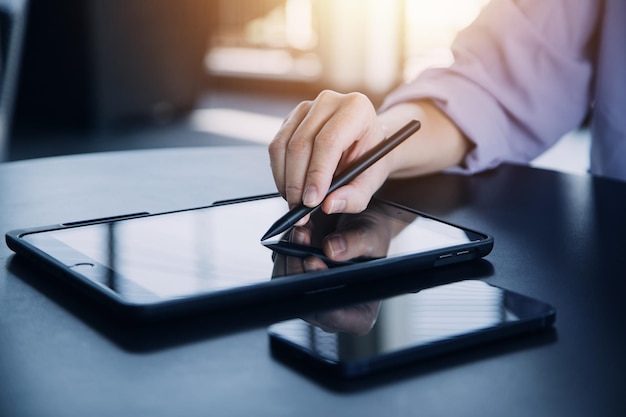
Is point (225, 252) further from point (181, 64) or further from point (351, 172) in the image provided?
A: point (181, 64)

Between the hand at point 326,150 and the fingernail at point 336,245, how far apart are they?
0.10ft

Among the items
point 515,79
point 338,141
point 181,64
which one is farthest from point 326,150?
point 181,64

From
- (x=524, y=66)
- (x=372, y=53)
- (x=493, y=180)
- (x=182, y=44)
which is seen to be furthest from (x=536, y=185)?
(x=372, y=53)

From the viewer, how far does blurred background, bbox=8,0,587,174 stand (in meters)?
3.70

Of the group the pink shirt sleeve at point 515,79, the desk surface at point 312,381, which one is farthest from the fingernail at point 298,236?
the pink shirt sleeve at point 515,79

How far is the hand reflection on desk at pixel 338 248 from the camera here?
359mm

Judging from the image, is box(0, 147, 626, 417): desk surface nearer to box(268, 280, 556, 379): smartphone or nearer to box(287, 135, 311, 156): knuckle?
box(268, 280, 556, 379): smartphone

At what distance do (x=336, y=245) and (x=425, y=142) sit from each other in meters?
0.29

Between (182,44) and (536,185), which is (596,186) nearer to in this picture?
(536,185)

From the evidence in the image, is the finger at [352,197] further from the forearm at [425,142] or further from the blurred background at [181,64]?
the blurred background at [181,64]

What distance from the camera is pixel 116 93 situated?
3.85 meters

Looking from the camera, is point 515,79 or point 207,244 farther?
point 515,79

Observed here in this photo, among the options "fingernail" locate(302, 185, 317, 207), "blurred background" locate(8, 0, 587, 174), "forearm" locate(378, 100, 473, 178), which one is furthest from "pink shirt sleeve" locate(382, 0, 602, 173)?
"blurred background" locate(8, 0, 587, 174)

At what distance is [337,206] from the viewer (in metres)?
0.51
